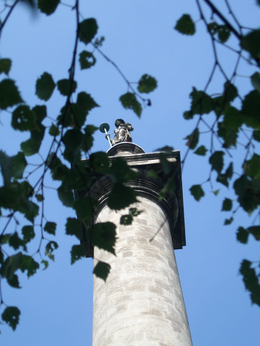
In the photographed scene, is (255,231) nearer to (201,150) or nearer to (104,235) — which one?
(201,150)

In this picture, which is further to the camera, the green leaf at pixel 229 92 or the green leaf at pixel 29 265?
the green leaf at pixel 29 265

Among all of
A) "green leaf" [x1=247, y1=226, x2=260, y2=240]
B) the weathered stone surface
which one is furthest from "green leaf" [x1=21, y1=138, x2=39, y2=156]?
the weathered stone surface

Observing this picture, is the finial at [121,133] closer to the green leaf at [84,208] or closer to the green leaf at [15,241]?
the green leaf at [84,208]

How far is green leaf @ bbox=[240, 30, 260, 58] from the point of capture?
318 centimetres

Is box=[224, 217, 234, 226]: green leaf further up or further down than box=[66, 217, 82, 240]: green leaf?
further down

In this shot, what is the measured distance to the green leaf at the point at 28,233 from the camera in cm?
436

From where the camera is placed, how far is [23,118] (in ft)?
12.2

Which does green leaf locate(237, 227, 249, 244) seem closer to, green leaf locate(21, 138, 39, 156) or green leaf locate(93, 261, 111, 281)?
green leaf locate(93, 261, 111, 281)

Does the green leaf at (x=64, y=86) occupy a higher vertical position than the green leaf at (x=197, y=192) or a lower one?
higher

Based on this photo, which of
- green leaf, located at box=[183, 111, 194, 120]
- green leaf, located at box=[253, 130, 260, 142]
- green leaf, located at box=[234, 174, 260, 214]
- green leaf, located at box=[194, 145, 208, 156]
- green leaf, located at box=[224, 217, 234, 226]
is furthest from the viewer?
green leaf, located at box=[194, 145, 208, 156]

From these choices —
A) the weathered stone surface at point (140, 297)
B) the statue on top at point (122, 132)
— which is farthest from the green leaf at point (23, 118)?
the statue on top at point (122, 132)

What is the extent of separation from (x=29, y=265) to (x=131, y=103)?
1.97m

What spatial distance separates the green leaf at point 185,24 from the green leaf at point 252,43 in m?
0.61

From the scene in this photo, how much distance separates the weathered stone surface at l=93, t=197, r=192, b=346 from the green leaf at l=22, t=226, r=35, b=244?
299cm
